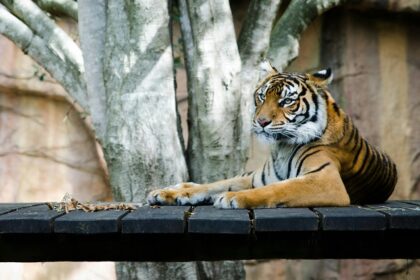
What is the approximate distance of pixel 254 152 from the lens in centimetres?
665

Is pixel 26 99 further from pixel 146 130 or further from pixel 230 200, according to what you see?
pixel 230 200

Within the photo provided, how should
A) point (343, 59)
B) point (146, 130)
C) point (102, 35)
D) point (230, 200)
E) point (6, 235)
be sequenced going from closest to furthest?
point (6, 235), point (230, 200), point (146, 130), point (102, 35), point (343, 59)

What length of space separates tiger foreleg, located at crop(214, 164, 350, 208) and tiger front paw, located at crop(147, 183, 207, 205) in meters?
0.41

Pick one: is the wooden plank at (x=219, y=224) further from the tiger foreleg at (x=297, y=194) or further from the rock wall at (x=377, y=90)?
the rock wall at (x=377, y=90)

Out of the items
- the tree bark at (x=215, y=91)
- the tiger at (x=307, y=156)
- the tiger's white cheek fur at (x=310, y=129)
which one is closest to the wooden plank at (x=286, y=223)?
the tiger at (x=307, y=156)

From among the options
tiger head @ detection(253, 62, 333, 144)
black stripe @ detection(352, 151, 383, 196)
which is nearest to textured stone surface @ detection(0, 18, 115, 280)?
tiger head @ detection(253, 62, 333, 144)

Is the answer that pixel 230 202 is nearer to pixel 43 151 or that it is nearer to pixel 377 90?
pixel 377 90

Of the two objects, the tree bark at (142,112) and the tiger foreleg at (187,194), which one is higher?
the tree bark at (142,112)

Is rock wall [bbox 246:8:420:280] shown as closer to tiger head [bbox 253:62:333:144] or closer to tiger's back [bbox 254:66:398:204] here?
tiger's back [bbox 254:66:398:204]

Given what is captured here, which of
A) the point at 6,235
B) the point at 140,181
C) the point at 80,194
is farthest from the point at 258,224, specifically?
the point at 80,194

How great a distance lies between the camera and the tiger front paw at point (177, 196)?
3.26 meters

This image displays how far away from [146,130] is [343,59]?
2.96 meters

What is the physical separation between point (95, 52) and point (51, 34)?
17.5 inches

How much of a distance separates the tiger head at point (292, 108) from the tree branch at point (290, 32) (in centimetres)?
111
